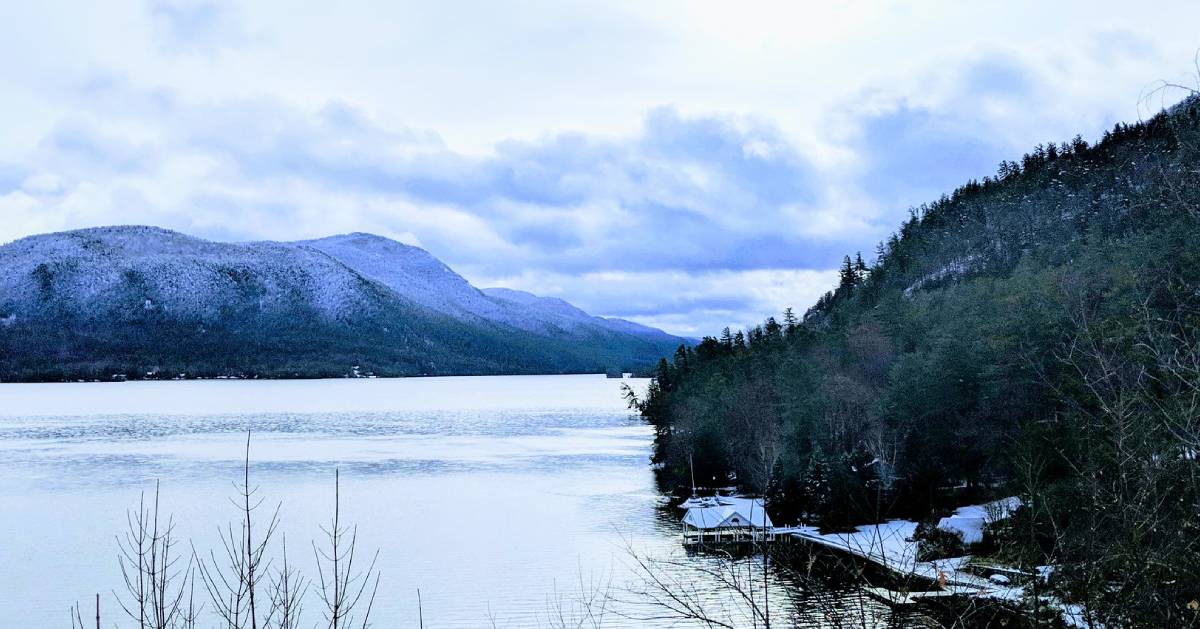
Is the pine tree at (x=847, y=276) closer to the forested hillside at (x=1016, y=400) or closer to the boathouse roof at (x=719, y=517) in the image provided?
the forested hillside at (x=1016, y=400)

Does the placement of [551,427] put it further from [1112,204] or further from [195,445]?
[1112,204]

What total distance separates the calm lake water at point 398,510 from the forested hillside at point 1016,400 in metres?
6.94

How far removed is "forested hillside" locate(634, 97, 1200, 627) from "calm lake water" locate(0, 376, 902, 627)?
6.94 metres

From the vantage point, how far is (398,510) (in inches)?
3108

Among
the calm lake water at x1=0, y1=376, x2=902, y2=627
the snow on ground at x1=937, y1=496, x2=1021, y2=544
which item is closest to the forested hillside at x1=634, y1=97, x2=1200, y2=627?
the snow on ground at x1=937, y1=496, x2=1021, y2=544

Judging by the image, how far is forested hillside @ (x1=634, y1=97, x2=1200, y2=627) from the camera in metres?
12.9

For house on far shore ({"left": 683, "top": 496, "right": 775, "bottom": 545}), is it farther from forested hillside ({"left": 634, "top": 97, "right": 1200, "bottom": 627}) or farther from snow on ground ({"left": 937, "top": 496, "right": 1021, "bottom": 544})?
snow on ground ({"left": 937, "top": 496, "right": 1021, "bottom": 544})

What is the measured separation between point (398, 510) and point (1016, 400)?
157ft

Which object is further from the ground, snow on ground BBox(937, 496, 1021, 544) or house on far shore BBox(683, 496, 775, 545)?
snow on ground BBox(937, 496, 1021, 544)

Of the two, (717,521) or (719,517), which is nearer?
(717,521)

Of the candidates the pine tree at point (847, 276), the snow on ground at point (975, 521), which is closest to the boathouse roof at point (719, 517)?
the snow on ground at point (975, 521)

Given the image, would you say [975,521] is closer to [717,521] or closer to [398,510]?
[717,521]

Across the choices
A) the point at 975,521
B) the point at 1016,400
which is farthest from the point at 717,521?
the point at 1016,400

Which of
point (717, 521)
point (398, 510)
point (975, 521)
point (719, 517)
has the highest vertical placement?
point (975, 521)
